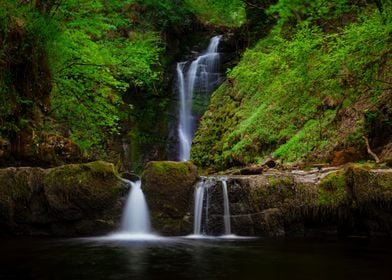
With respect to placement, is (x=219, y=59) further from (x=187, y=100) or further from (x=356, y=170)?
(x=356, y=170)

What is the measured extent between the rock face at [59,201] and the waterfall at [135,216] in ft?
0.72

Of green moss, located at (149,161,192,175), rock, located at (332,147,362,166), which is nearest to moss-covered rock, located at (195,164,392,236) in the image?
green moss, located at (149,161,192,175)

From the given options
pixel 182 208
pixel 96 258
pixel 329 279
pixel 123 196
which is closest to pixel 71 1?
pixel 123 196

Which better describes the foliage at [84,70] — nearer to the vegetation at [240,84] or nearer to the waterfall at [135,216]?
the vegetation at [240,84]

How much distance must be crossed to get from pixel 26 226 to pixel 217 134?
1087 centimetres

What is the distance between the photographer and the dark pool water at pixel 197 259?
6.39 m

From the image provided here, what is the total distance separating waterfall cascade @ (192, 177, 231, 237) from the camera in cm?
1091

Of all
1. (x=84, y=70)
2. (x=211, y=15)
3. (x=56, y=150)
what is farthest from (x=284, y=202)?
(x=211, y=15)

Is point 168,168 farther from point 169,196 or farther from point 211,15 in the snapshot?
point 211,15

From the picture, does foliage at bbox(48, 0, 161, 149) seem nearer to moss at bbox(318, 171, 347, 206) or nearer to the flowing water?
the flowing water

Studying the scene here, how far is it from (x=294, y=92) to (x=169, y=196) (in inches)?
153

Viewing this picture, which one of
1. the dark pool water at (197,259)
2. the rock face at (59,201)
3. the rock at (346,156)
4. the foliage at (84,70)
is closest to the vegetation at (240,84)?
the foliage at (84,70)

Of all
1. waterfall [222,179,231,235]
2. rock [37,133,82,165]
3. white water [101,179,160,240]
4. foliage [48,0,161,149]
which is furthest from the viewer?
foliage [48,0,161,149]

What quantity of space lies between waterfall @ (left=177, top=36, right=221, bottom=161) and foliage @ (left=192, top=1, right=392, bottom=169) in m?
1.84
